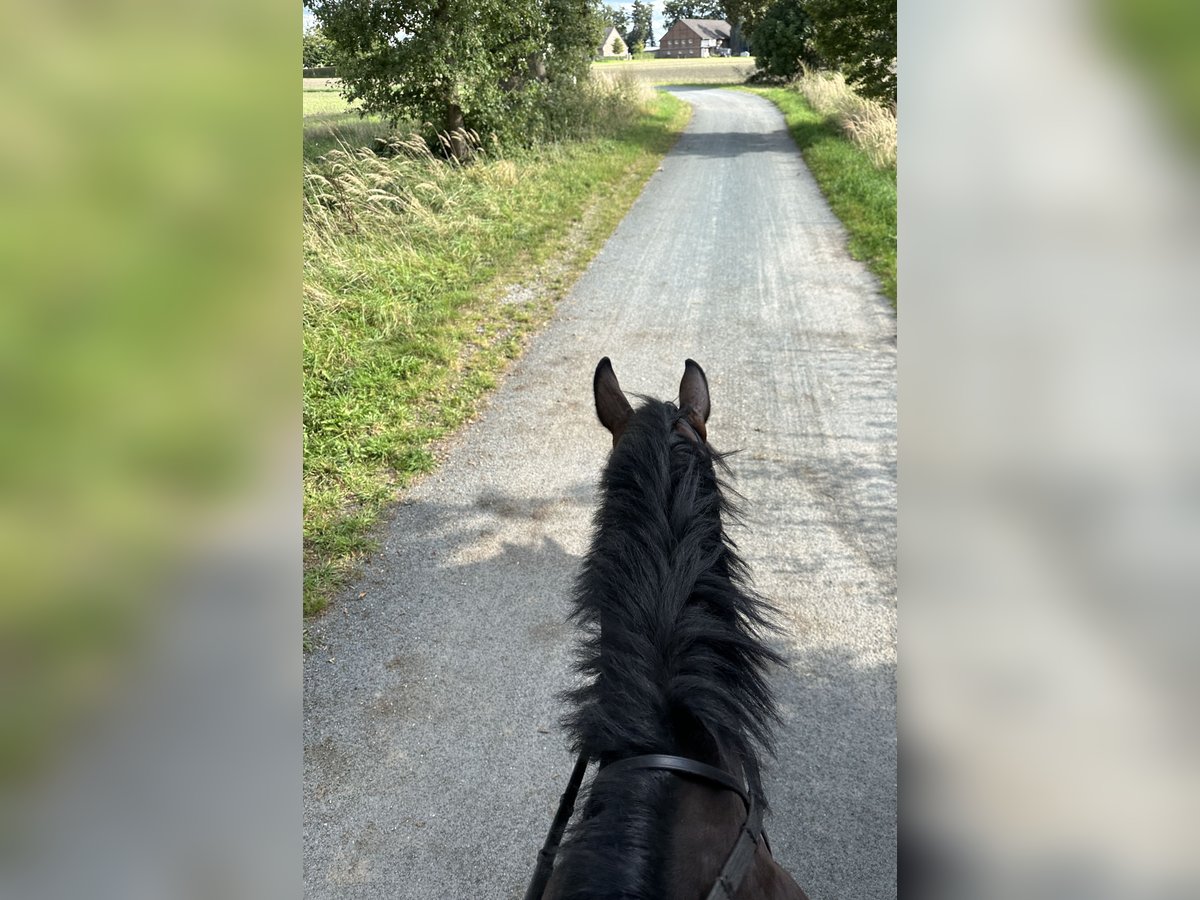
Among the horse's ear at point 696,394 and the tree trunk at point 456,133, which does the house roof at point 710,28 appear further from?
the horse's ear at point 696,394

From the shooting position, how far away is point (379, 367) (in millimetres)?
6121

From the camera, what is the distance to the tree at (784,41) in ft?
86.2

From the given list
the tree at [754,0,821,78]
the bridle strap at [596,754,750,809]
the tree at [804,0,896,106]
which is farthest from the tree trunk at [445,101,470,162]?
the tree at [754,0,821,78]

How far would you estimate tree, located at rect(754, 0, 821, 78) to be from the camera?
26.3m

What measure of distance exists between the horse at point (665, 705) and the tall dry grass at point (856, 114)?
12.0m

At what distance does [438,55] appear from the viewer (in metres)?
11.8

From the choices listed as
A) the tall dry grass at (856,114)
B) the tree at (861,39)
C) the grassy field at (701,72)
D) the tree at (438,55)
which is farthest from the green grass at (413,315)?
the grassy field at (701,72)

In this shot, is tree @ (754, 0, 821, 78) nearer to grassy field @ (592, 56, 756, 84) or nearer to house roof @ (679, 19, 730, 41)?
grassy field @ (592, 56, 756, 84)

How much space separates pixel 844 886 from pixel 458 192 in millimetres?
9618

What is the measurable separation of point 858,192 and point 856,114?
243 inches
